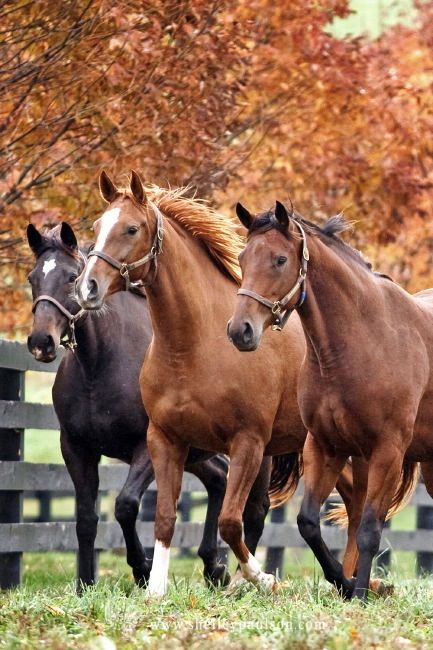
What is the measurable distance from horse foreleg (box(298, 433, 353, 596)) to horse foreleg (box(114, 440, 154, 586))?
3.99ft

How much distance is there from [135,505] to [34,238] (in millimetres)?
1742

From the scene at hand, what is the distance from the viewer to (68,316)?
8359mm

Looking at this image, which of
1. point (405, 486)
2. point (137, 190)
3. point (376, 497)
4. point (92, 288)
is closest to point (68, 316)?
point (92, 288)

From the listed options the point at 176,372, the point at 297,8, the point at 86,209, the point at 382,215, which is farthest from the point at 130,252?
the point at 382,215

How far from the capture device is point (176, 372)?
807 cm

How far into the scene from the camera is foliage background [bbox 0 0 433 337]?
9.02 metres

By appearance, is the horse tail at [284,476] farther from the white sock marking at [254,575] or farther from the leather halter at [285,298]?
the leather halter at [285,298]

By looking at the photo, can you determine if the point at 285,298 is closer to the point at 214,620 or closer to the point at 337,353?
the point at 337,353

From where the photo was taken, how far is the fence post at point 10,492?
32.3ft

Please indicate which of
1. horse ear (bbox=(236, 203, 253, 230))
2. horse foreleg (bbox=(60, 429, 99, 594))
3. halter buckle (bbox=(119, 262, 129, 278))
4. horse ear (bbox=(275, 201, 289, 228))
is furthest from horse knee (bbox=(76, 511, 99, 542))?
horse ear (bbox=(275, 201, 289, 228))

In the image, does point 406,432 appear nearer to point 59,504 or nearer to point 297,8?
point 297,8

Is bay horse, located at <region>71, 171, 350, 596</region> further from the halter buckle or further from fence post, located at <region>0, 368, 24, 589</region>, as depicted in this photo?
fence post, located at <region>0, 368, 24, 589</region>

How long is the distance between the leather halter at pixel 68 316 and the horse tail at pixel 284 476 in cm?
224

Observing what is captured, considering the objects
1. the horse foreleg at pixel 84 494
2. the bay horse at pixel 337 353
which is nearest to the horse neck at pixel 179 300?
the bay horse at pixel 337 353
